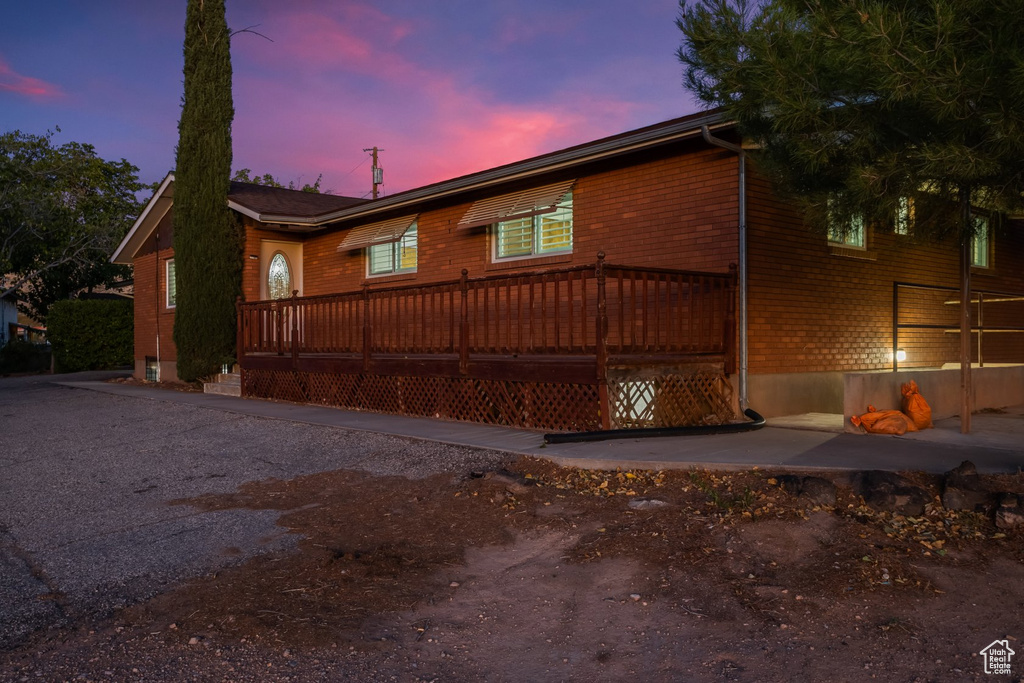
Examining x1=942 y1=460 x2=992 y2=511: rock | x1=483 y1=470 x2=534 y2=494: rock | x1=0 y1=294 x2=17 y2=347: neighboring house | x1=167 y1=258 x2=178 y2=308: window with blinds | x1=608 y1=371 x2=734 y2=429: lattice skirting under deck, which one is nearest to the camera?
x1=942 y1=460 x2=992 y2=511: rock

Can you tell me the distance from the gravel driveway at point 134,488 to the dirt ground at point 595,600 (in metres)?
0.33

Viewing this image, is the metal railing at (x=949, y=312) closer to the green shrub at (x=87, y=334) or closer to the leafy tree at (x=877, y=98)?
the leafy tree at (x=877, y=98)

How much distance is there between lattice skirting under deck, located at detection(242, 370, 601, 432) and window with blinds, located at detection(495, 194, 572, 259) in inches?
111

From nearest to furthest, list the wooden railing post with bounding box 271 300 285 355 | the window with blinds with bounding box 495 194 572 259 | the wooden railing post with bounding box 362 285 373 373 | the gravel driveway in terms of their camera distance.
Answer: the gravel driveway < the wooden railing post with bounding box 362 285 373 373 < the window with blinds with bounding box 495 194 572 259 < the wooden railing post with bounding box 271 300 285 355

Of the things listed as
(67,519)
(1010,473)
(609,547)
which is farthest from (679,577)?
(67,519)

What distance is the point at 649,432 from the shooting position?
8438 millimetres

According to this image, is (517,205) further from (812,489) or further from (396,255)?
(812,489)

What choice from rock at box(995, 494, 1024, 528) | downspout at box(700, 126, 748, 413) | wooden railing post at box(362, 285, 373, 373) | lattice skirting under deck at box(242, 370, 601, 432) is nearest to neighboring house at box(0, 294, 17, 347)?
lattice skirting under deck at box(242, 370, 601, 432)

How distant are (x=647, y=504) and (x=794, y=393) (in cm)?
549

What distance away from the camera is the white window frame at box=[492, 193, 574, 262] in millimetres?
12508

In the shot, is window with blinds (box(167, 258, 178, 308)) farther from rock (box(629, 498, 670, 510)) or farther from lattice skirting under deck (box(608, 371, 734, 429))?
rock (box(629, 498, 670, 510))

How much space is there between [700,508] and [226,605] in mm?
3117

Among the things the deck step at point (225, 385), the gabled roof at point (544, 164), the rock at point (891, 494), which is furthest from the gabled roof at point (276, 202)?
the rock at point (891, 494)

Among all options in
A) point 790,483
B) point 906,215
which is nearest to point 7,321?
point 906,215
